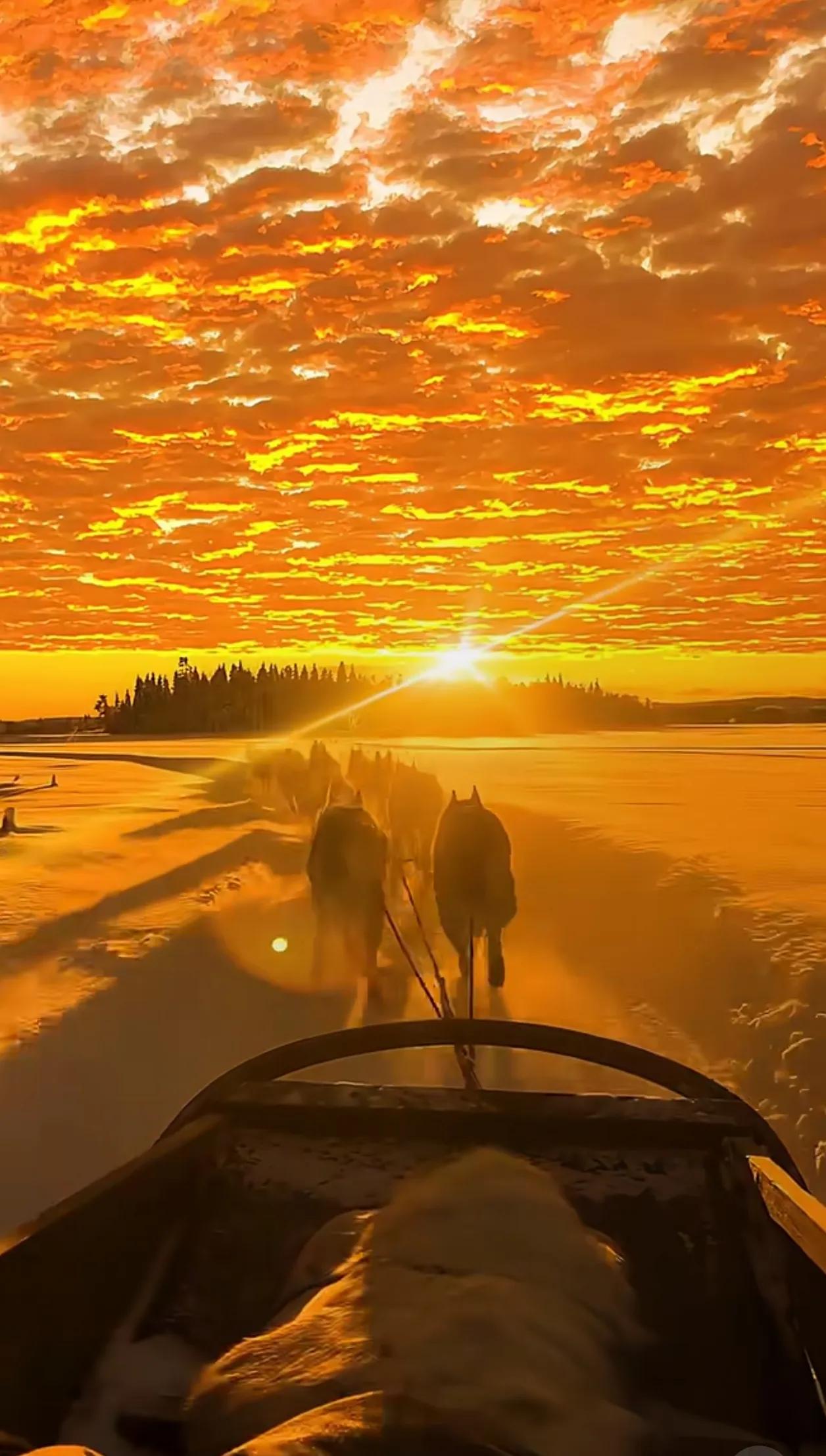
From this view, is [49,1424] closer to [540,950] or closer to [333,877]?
[333,877]

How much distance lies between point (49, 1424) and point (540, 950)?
26.9ft

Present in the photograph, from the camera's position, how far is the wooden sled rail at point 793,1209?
6.14 feet

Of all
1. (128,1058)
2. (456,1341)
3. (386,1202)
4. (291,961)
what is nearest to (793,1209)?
(456,1341)

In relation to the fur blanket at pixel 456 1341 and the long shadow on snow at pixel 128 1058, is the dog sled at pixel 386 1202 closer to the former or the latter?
the fur blanket at pixel 456 1341

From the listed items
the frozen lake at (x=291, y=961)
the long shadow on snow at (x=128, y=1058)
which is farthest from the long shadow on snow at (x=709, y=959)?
the long shadow on snow at (x=128, y=1058)

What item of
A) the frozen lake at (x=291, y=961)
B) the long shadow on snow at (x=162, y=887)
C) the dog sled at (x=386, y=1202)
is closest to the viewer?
the dog sled at (x=386, y=1202)

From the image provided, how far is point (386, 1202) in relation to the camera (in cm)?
243

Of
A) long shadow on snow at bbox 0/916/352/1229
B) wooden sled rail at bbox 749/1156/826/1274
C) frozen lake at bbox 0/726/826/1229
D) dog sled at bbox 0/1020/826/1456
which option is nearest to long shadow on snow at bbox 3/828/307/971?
frozen lake at bbox 0/726/826/1229

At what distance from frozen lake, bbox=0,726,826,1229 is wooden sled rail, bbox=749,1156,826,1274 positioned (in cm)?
317

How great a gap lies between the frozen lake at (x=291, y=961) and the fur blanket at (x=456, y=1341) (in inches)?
113

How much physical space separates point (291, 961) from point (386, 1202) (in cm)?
741

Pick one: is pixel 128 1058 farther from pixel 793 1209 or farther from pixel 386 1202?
pixel 793 1209

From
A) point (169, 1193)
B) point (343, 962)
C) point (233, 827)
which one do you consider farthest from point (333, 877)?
point (233, 827)

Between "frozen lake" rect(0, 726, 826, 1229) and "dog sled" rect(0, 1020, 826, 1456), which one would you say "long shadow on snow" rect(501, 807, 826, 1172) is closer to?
"frozen lake" rect(0, 726, 826, 1229)
